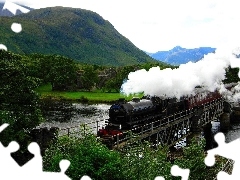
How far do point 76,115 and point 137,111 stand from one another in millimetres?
40700

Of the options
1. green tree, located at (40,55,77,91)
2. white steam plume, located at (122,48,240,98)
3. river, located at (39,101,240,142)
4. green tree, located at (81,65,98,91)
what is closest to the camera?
white steam plume, located at (122,48,240,98)

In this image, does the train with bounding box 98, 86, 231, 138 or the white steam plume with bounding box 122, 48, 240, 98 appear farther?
the white steam plume with bounding box 122, 48, 240, 98

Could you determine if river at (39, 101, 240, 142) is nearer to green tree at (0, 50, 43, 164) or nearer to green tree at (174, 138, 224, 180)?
green tree at (0, 50, 43, 164)

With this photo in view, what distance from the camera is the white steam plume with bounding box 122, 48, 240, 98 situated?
123ft

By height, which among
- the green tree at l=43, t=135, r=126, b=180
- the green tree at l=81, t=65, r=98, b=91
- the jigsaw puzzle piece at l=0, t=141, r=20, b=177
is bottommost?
the green tree at l=81, t=65, r=98, b=91

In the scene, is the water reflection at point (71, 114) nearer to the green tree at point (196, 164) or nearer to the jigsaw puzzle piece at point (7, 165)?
the green tree at point (196, 164)

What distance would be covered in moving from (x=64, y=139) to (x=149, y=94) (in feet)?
55.3

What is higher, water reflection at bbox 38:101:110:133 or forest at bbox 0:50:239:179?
forest at bbox 0:50:239:179

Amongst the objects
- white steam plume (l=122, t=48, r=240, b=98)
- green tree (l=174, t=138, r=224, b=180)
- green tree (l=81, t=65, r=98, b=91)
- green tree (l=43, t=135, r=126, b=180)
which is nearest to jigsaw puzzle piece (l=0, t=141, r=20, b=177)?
green tree (l=43, t=135, r=126, b=180)

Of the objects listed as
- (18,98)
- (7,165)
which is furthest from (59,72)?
(7,165)

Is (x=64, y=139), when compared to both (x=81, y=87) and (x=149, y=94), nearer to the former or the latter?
(x=149, y=94)

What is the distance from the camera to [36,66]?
110m

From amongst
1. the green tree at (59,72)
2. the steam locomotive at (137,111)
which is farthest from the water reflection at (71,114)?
the steam locomotive at (137,111)

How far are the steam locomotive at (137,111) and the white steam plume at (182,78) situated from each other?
34.8 inches
